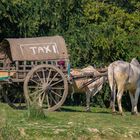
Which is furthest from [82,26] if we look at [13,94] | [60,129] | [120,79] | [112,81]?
[60,129]

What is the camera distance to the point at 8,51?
1848 cm

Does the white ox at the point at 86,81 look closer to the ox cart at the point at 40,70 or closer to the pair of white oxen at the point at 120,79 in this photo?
the pair of white oxen at the point at 120,79

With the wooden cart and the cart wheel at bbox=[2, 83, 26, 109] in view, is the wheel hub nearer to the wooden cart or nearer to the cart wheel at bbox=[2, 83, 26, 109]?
the wooden cart

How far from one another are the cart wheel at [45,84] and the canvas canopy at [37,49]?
0.42 meters

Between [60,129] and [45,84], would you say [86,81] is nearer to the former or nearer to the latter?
[45,84]

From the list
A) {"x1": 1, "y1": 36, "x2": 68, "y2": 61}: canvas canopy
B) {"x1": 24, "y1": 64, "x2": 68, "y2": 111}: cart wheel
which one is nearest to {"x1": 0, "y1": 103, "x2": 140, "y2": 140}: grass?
{"x1": 24, "y1": 64, "x2": 68, "y2": 111}: cart wheel

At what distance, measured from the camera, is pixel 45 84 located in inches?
683

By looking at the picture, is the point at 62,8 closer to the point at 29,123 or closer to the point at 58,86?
the point at 58,86

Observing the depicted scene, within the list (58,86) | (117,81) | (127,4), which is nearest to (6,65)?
(58,86)

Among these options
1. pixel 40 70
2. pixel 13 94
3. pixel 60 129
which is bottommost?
pixel 60 129

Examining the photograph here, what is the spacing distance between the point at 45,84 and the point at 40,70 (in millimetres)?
438

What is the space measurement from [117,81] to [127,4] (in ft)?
28.2

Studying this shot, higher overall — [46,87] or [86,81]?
[86,81]

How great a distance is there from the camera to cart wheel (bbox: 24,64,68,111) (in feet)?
56.5
